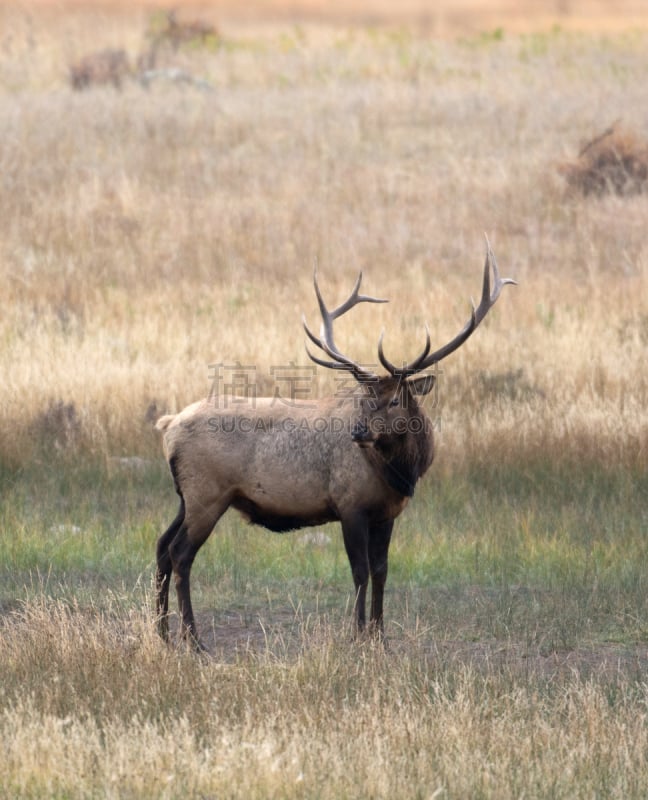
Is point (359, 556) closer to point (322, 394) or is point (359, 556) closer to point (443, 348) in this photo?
point (443, 348)

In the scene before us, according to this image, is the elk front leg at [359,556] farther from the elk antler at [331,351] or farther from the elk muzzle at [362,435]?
the elk antler at [331,351]

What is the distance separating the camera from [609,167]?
78.0ft

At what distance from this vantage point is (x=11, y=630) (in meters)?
7.59

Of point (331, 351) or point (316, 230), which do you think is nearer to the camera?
point (331, 351)

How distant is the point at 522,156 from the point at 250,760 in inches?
851

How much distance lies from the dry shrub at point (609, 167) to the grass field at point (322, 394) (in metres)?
0.42

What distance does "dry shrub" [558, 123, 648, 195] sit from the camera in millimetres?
23703

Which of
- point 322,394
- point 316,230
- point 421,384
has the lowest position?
point 322,394

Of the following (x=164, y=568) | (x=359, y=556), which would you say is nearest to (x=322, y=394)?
(x=164, y=568)

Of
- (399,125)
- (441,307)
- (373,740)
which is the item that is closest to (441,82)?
(399,125)

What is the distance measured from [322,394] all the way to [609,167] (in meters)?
11.8

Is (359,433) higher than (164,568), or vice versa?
(359,433)

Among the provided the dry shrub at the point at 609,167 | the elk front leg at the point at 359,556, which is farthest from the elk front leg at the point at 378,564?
the dry shrub at the point at 609,167

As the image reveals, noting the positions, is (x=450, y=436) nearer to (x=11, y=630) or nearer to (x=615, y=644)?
(x=615, y=644)
